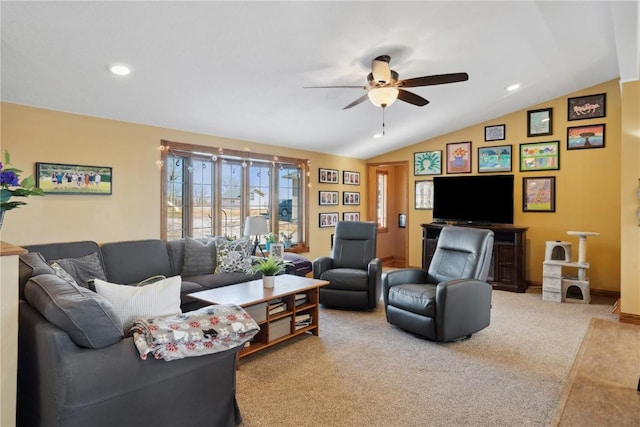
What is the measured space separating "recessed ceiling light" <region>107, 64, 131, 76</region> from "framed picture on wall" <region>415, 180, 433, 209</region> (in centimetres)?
519

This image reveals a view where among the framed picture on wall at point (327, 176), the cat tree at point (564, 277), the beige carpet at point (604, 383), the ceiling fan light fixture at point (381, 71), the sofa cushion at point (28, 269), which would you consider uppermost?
the ceiling fan light fixture at point (381, 71)

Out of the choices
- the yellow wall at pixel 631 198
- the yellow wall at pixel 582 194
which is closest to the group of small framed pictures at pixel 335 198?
the yellow wall at pixel 582 194

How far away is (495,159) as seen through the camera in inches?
241

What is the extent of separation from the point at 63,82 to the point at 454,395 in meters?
4.03

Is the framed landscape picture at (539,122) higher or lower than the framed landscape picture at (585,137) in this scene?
higher

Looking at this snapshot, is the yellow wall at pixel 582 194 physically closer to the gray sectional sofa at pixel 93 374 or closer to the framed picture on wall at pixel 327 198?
the framed picture on wall at pixel 327 198

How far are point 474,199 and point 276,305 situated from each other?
13.3ft

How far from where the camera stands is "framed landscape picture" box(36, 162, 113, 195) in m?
3.59

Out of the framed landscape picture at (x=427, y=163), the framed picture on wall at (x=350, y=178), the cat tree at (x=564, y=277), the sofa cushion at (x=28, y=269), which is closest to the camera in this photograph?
the sofa cushion at (x=28, y=269)

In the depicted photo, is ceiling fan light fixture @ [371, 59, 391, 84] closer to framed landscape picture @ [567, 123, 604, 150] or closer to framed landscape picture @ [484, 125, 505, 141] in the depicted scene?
framed landscape picture @ [484, 125, 505, 141]

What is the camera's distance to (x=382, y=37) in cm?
323

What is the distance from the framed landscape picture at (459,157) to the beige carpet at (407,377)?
10.1 ft

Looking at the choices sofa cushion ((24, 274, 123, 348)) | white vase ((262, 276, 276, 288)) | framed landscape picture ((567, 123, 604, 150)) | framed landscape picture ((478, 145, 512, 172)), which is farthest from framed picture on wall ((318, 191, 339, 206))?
sofa cushion ((24, 274, 123, 348))

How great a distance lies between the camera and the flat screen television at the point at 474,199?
5.79 meters
